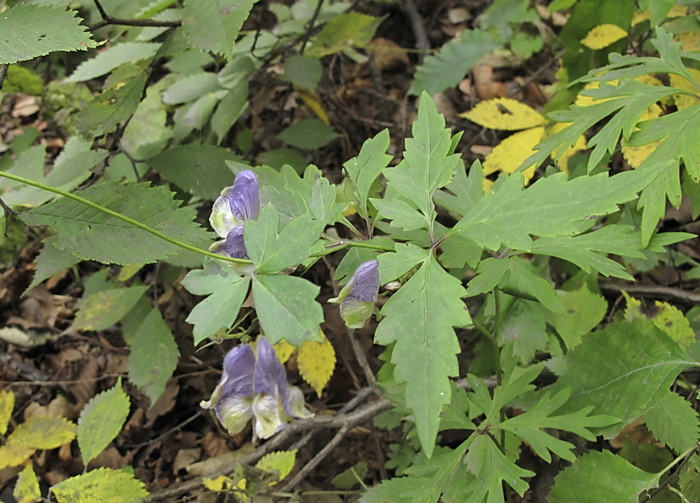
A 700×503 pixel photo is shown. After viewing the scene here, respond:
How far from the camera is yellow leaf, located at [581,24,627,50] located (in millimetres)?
2113

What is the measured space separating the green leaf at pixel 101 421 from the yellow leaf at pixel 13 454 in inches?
14.2

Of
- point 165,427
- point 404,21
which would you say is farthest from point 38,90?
point 404,21

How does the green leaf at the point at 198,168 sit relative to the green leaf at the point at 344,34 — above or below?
below

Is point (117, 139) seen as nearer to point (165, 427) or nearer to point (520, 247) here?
point (165, 427)

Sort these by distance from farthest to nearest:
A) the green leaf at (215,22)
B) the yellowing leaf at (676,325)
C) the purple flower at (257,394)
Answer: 1. the yellowing leaf at (676,325)
2. the green leaf at (215,22)
3. the purple flower at (257,394)

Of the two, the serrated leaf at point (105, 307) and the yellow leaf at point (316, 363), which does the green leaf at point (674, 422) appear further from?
→ the serrated leaf at point (105, 307)

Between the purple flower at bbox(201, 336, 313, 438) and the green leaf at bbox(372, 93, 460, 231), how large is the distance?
37 centimetres

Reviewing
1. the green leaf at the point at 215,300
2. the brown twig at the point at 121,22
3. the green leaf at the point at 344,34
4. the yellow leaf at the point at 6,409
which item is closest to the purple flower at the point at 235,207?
the green leaf at the point at 215,300

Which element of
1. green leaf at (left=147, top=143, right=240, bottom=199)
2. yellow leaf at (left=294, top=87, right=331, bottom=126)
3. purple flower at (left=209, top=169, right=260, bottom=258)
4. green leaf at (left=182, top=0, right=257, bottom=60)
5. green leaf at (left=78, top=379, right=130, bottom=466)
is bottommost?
green leaf at (left=78, top=379, right=130, bottom=466)

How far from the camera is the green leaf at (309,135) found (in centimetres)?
266

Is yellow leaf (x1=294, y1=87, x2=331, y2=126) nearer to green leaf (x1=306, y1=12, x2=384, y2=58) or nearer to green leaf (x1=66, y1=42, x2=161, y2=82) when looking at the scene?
green leaf (x1=306, y1=12, x2=384, y2=58)

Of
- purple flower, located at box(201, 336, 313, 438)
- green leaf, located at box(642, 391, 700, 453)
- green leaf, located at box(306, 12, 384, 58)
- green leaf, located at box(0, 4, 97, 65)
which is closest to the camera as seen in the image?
purple flower, located at box(201, 336, 313, 438)

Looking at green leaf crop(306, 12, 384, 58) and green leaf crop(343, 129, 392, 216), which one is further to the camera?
green leaf crop(306, 12, 384, 58)

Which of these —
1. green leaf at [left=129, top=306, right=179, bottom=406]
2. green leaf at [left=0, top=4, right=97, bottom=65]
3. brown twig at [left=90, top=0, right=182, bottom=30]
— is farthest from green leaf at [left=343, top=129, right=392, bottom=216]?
green leaf at [left=129, top=306, right=179, bottom=406]
